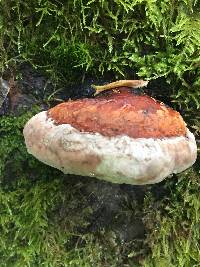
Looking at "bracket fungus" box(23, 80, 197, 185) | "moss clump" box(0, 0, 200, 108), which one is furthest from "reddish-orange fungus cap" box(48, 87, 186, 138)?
"moss clump" box(0, 0, 200, 108)

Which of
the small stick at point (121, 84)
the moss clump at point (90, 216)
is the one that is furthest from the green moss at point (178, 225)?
the small stick at point (121, 84)

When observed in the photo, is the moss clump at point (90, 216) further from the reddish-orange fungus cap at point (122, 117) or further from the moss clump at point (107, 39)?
the reddish-orange fungus cap at point (122, 117)

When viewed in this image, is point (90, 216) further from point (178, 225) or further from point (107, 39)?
point (107, 39)

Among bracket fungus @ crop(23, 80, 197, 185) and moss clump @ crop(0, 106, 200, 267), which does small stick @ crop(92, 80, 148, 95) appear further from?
moss clump @ crop(0, 106, 200, 267)

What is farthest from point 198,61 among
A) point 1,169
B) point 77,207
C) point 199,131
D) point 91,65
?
point 1,169

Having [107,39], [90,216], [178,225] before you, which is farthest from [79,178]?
[107,39]

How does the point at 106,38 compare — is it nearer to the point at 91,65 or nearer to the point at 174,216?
the point at 91,65
